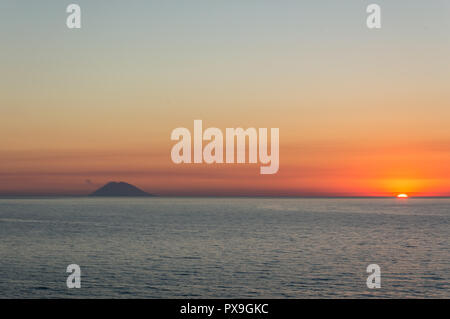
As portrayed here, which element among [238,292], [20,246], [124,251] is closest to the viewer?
[238,292]

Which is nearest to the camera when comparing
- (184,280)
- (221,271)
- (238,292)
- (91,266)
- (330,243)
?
(238,292)

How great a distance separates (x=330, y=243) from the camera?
102 meters
